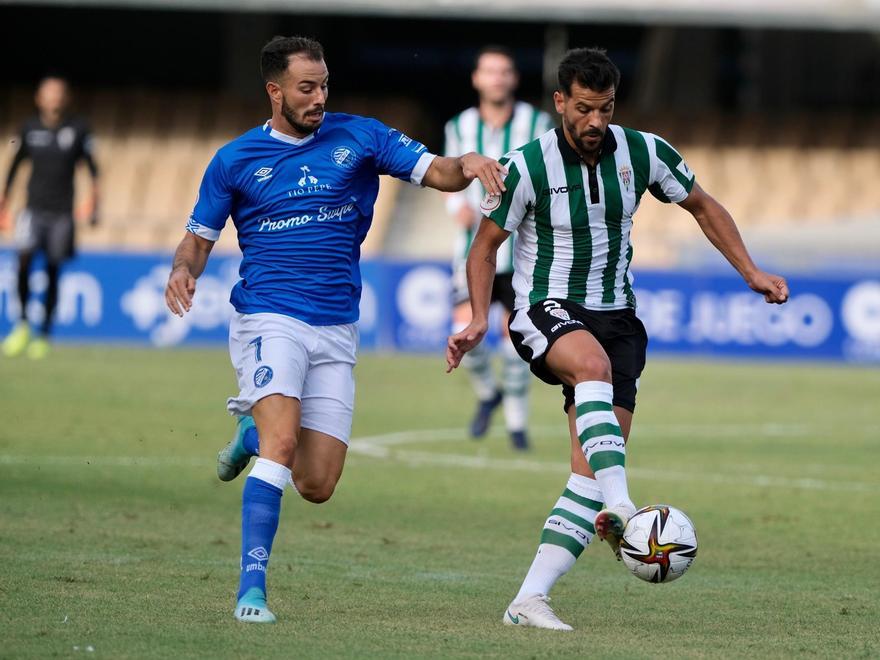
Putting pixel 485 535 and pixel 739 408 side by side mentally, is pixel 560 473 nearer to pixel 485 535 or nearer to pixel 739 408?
pixel 485 535

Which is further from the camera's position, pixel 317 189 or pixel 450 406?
pixel 450 406

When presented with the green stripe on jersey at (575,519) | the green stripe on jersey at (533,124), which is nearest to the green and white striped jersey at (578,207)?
the green stripe on jersey at (575,519)

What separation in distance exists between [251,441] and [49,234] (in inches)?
476

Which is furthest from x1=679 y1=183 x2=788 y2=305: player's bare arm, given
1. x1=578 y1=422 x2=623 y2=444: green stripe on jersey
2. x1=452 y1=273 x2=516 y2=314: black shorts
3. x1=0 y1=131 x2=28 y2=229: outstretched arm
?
x1=0 y1=131 x2=28 y2=229: outstretched arm

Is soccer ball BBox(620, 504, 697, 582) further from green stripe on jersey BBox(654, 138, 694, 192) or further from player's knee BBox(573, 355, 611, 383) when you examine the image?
Answer: green stripe on jersey BBox(654, 138, 694, 192)

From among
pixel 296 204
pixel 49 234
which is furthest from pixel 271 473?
pixel 49 234

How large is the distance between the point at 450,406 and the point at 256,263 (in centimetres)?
910

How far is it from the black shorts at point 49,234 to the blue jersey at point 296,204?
39.9ft

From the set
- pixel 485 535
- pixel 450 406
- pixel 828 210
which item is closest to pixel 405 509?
pixel 485 535

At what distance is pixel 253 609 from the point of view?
5.31 metres

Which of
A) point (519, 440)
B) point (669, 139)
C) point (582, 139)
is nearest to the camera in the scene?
point (582, 139)

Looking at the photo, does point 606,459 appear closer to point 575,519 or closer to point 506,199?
point 575,519

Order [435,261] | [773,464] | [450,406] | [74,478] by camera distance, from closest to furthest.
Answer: [74,478]
[773,464]
[450,406]
[435,261]

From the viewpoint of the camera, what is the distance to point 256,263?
602 centimetres
